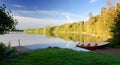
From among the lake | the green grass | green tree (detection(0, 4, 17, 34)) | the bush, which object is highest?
green tree (detection(0, 4, 17, 34))

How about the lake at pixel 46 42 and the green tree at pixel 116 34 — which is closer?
the green tree at pixel 116 34

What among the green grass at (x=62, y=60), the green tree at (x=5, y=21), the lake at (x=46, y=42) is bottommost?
the lake at (x=46, y=42)

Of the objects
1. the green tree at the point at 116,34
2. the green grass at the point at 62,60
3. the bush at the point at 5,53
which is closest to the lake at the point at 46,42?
the green tree at the point at 116,34

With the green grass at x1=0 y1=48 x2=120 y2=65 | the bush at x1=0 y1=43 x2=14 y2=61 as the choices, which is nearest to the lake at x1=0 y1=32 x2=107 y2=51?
the green grass at x1=0 y1=48 x2=120 y2=65

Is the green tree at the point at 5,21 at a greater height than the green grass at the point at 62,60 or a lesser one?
greater

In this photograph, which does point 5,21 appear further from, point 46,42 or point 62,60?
point 46,42

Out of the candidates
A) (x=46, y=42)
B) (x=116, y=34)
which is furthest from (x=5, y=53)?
(x=46, y=42)

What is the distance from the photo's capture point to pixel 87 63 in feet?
42.5

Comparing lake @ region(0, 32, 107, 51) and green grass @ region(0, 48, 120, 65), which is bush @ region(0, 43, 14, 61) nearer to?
green grass @ region(0, 48, 120, 65)

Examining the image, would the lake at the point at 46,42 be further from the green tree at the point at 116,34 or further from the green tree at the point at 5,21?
the green tree at the point at 5,21

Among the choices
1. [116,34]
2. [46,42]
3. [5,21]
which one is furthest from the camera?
[46,42]

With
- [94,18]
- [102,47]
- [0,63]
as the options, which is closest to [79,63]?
[0,63]

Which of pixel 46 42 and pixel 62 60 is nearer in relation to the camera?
pixel 62 60

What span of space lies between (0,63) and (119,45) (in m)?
18.8
